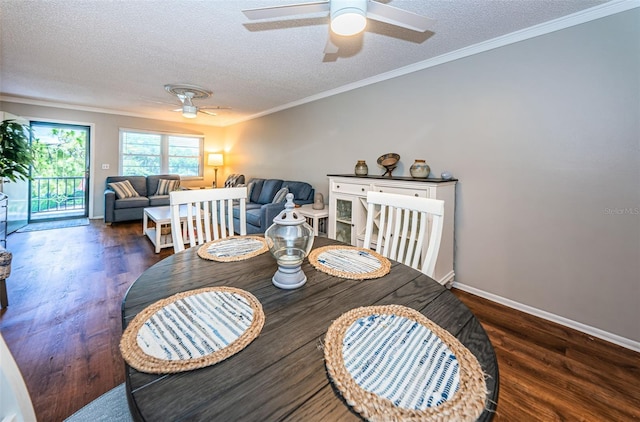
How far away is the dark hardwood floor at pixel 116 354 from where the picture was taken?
1360 mm

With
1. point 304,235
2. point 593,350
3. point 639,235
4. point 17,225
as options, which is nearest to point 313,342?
point 304,235

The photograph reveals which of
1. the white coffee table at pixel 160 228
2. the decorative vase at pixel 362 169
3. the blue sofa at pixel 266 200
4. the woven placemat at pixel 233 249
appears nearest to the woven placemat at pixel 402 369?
the woven placemat at pixel 233 249

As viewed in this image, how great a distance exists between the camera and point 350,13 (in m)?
1.31

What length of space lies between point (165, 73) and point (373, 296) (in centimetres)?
368

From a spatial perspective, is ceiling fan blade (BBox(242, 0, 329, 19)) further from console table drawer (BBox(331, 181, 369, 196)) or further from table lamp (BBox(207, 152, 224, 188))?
table lamp (BBox(207, 152, 224, 188))

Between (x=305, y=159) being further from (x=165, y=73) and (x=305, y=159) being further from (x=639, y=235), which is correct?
(x=639, y=235)

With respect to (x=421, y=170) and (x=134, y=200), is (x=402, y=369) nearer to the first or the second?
(x=421, y=170)

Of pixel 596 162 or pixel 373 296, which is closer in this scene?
pixel 373 296

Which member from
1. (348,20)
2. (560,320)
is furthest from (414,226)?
(560,320)

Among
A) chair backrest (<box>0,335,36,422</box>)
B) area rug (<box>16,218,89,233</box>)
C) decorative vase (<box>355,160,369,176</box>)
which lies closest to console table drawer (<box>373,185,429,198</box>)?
decorative vase (<box>355,160,369,176</box>)

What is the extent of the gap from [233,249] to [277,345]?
79 cm

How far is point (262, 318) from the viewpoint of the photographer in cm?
79

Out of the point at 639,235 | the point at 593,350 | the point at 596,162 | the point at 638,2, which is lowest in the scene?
the point at 593,350

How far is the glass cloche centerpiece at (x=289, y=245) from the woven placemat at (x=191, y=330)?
143 millimetres
